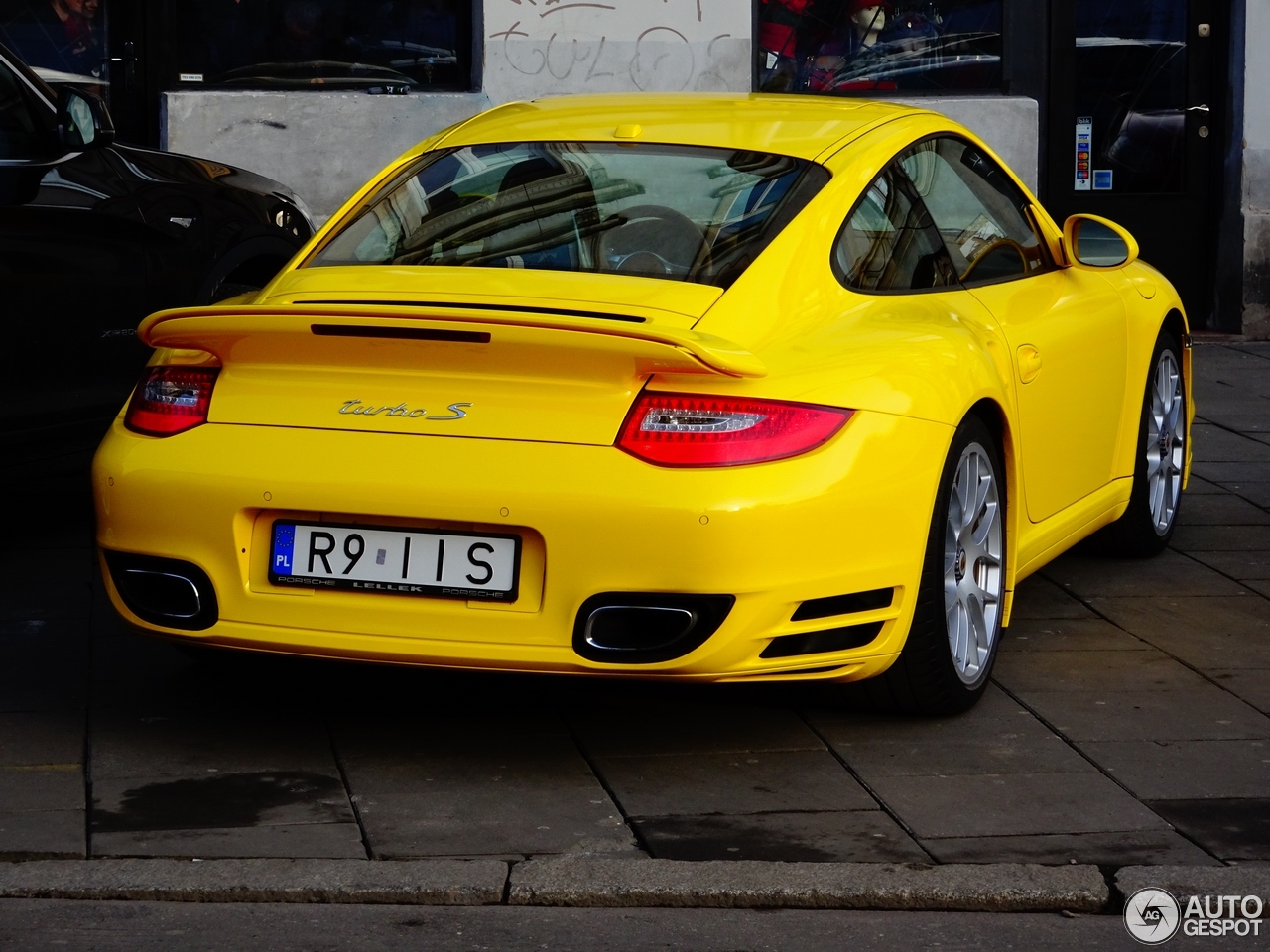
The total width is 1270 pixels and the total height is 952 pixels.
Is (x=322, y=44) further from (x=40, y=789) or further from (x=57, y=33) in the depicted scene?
(x=40, y=789)

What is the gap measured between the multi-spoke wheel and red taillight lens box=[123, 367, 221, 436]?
306cm

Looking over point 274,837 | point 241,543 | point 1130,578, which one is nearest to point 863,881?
point 274,837

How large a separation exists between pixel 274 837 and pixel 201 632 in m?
0.57

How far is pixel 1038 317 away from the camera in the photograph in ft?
17.4

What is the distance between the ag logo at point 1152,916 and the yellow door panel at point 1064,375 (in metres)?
1.63

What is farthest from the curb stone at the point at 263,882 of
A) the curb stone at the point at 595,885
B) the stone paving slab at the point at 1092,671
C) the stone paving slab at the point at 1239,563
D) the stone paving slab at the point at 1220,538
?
the stone paving slab at the point at 1220,538

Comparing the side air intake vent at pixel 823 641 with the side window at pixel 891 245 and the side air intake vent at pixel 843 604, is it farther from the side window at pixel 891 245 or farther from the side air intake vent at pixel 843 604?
the side window at pixel 891 245

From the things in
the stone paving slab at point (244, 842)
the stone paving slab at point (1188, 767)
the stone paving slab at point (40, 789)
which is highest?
the stone paving slab at point (244, 842)

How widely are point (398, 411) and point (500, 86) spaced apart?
7.77 metres

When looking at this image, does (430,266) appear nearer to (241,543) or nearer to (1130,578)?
Answer: (241,543)

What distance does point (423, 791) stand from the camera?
167 inches

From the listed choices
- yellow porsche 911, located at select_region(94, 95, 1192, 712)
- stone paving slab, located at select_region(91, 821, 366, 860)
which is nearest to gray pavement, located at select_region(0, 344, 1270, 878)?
stone paving slab, located at select_region(91, 821, 366, 860)

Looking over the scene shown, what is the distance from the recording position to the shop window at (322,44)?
1156 cm

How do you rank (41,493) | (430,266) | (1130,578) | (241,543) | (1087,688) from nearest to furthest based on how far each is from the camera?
(241,543) < (430,266) < (1087,688) < (1130,578) < (41,493)
